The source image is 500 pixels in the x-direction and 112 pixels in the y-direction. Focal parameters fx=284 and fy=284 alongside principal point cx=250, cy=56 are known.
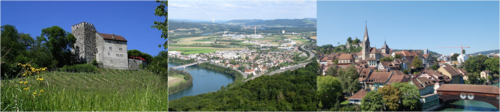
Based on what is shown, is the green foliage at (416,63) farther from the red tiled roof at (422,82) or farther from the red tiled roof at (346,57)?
the red tiled roof at (346,57)

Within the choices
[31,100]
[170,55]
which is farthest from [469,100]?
[31,100]

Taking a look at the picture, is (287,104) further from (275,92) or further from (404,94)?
(404,94)

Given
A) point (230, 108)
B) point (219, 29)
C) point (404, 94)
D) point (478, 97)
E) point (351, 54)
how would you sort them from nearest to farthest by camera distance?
point (230, 108), point (219, 29), point (478, 97), point (404, 94), point (351, 54)

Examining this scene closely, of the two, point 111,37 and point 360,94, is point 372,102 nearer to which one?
point 360,94

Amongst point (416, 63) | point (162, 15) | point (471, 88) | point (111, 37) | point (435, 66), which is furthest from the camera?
point (111, 37)

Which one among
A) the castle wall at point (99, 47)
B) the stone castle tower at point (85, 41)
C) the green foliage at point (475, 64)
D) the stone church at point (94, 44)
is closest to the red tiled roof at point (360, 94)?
the green foliage at point (475, 64)

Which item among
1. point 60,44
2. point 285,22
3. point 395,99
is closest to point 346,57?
point 395,99
